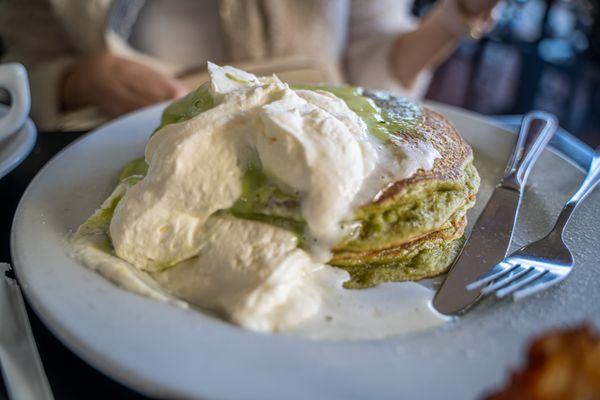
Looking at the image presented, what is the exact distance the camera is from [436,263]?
0.78 meters

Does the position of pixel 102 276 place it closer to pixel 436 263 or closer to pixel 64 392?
pixel 64 392

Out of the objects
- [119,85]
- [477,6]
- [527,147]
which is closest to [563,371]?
[527,147]

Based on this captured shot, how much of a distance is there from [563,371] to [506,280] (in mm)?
304

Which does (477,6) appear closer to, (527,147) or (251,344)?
(527,147)

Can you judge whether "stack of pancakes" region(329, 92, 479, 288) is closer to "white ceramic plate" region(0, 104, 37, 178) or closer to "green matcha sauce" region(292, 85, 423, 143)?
"green matcha sauce" region(292, 85, 423, 143)

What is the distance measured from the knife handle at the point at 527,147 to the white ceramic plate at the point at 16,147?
880 millimetres

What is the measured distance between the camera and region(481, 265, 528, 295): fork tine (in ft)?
2.32

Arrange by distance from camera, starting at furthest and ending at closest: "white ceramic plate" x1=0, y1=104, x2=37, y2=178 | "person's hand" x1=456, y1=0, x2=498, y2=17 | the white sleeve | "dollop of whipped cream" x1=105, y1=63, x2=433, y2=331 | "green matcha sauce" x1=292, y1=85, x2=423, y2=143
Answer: the white sleeve, "person's hand" x1=456, y1=0, x2=498, y2=17, "white ceramic plate" x1=0, y1=104, x2=37, y2=178, "green matcha sauce" x1=292, y1=85, x2=423, y2=143, "dollop of whipped cream" x1=105, y1=63, x2=433, y2=331

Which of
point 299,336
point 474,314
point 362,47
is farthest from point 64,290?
point 362,47

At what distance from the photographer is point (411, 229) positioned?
751 millimetres

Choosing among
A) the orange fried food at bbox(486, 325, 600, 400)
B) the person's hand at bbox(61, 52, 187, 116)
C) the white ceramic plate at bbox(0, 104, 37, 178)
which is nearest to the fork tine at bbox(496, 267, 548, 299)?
the orange fried food at bbox(486, 325, 600, 400)

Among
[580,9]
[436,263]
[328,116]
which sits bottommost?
[580,9]

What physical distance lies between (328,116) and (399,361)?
1.11 ft

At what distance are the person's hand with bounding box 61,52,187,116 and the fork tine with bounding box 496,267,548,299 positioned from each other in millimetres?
1044
